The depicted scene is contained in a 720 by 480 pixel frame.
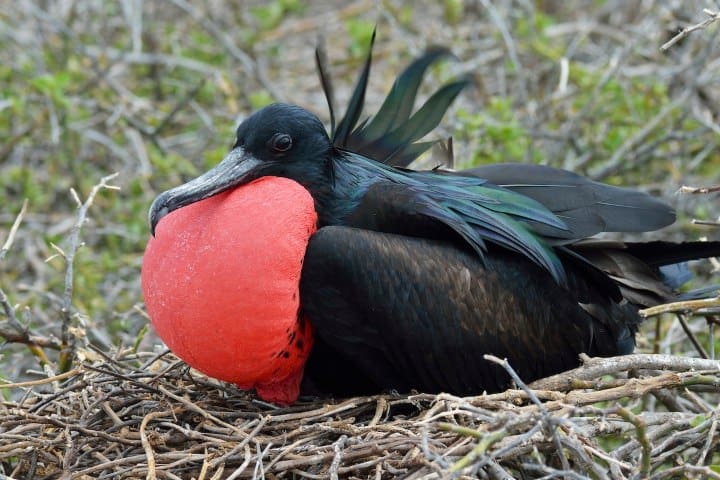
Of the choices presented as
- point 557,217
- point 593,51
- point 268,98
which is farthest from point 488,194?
point 593,51

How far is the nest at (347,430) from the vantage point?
2379mm

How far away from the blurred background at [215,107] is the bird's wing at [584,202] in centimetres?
58

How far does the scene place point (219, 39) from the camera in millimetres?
5148

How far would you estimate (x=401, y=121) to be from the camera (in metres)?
3.35

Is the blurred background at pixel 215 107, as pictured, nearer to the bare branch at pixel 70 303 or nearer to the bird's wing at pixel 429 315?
the bare branch at pixel 70 303

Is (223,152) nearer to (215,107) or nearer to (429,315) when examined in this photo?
(215,107)

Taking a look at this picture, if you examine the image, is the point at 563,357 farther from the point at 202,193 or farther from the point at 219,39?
the point at 219,39

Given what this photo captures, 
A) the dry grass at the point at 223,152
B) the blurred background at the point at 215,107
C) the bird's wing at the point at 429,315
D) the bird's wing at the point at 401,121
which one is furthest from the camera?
the blurred background at the point at 215,107

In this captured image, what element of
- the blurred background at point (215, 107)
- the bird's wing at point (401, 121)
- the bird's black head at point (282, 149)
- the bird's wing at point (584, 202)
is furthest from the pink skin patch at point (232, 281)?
the blurred background at point (215, 107)

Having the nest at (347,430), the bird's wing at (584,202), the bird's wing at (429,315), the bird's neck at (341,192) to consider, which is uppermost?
the bird's neck at (341,192)

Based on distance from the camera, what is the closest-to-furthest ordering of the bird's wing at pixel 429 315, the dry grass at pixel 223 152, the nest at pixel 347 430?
the nest at pixel 347 430 < the dry grass at pixel 223 152 < the bird's wing at pixel 429 315

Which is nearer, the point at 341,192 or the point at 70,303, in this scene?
the point at 341,192

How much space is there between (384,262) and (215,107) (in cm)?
264

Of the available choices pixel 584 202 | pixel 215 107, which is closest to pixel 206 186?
pixel 584 202
